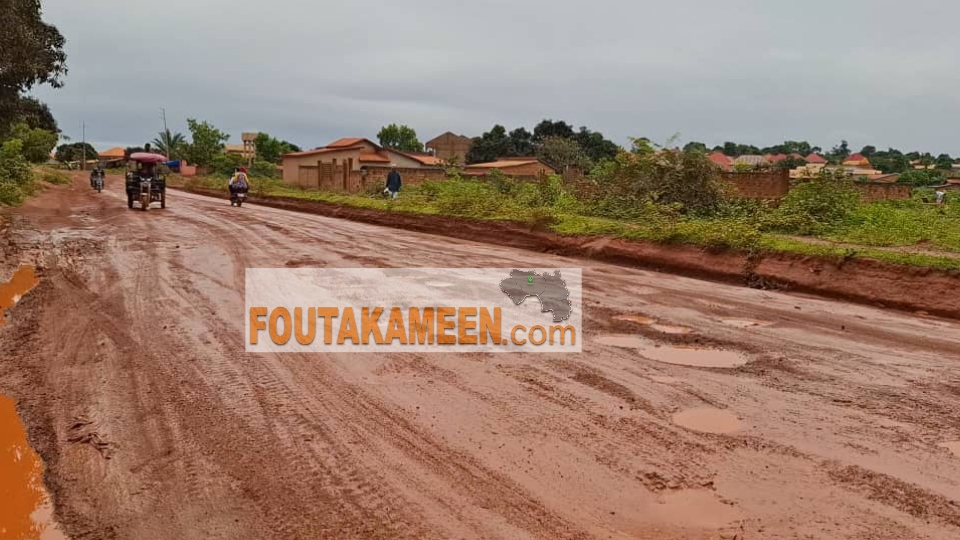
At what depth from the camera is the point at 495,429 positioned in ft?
14.4

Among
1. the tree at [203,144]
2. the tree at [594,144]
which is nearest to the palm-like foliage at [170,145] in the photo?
the tree at [203,144]

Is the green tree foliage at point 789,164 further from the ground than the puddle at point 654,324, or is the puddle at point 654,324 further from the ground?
the green tree foliage at point 789,164

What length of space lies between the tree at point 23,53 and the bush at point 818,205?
18.8 meters

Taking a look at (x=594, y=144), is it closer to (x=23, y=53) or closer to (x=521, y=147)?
(x=521, y=147)

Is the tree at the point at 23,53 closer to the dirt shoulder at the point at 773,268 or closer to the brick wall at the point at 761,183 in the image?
the dirt shoulder at the point at 773,268

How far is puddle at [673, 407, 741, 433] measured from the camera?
14.7ft

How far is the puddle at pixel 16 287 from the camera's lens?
304 inches

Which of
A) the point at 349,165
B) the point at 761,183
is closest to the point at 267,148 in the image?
the point at 349,165

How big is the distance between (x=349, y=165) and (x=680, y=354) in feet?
92.5

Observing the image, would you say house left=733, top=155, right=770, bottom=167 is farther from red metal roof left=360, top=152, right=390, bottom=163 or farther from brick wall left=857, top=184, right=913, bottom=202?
red metal roof left=360, top=152, right=390, bottom=163

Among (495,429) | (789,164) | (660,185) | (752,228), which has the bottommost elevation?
(495,429)

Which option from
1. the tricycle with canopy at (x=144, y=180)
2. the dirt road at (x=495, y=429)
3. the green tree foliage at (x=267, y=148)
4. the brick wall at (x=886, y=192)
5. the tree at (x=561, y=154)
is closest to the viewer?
the dirt road at (x=495, y=429)

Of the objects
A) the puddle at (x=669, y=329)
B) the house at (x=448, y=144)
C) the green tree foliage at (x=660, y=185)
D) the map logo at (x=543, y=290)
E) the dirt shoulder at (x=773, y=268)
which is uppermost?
the house at (x=448, y=144)

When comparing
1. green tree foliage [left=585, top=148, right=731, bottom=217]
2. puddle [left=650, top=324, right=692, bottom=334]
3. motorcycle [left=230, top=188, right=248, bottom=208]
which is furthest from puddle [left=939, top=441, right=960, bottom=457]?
motorcycle [left=230, top=188, right=248, bottom=208]
